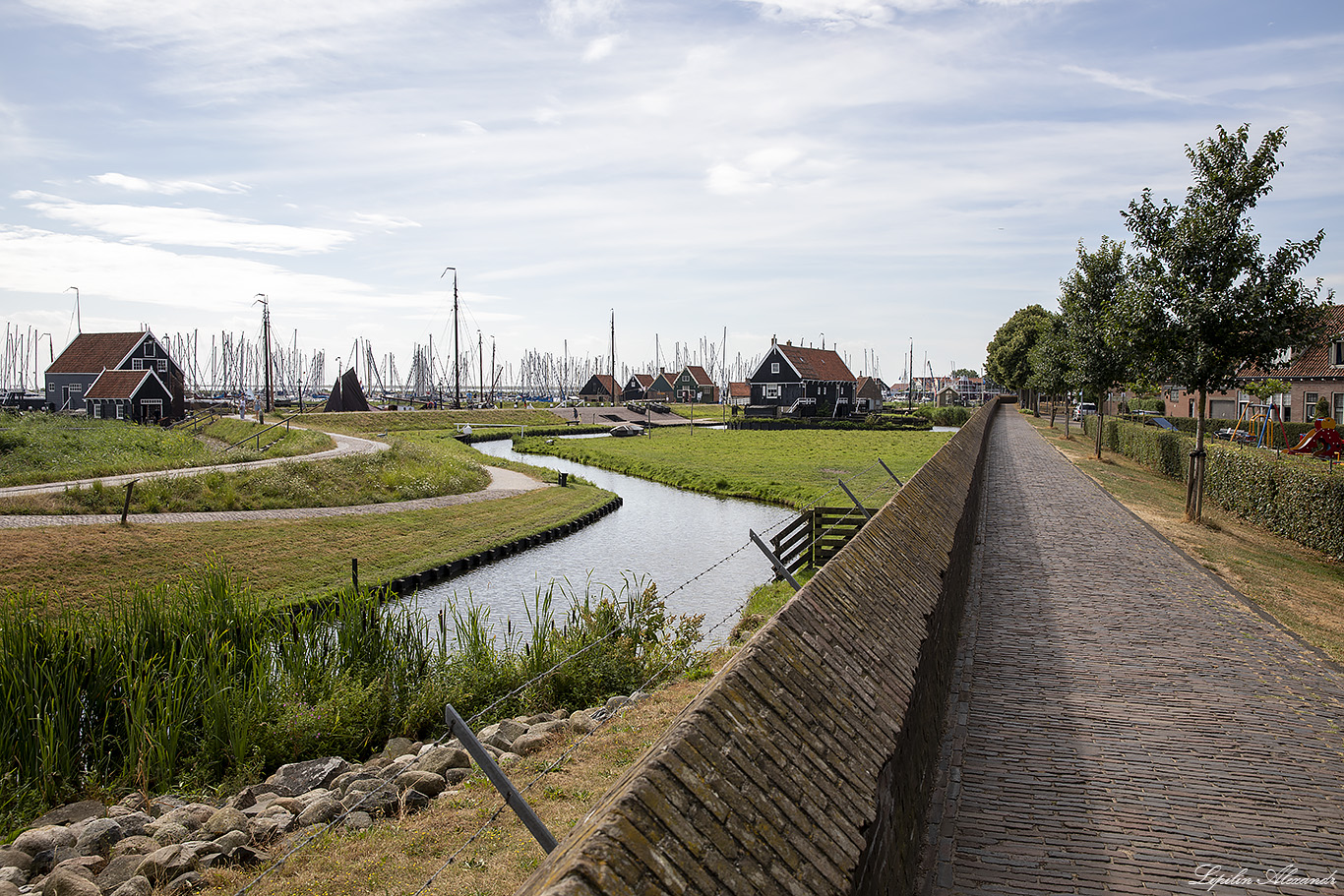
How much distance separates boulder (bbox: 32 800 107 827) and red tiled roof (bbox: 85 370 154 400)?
60.2 meters

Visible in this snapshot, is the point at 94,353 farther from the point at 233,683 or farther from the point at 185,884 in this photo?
the point at 185,884

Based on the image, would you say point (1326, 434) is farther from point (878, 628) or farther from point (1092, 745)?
point (878, 628)

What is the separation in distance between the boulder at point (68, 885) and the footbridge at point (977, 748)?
5.76 metres

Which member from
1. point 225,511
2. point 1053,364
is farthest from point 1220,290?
point 1053,364

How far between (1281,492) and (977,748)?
594 inches

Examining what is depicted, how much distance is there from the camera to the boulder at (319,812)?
7.03 metres

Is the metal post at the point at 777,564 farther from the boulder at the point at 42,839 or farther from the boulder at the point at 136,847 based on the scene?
the boulder at the point at 42,839

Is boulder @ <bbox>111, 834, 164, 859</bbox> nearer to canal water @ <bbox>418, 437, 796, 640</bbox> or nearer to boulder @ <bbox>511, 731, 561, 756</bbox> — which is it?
boulder @ <bbox>511, 731, 561, 756</bbox>

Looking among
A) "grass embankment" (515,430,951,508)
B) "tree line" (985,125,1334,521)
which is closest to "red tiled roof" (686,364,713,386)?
"grass embankment" (515,430,951,508)

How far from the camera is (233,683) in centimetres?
931

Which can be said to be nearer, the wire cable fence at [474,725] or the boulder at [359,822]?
the wire cable fence at [474,725]

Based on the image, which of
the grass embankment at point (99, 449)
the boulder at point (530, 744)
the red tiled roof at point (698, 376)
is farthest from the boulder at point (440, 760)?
the red tiled roof at point (698, 376)

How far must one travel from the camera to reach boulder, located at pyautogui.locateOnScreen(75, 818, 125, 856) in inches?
273

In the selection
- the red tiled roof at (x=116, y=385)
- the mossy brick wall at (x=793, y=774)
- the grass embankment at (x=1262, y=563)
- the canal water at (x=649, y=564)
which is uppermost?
the red tiled roof at (x=116, y=385)
